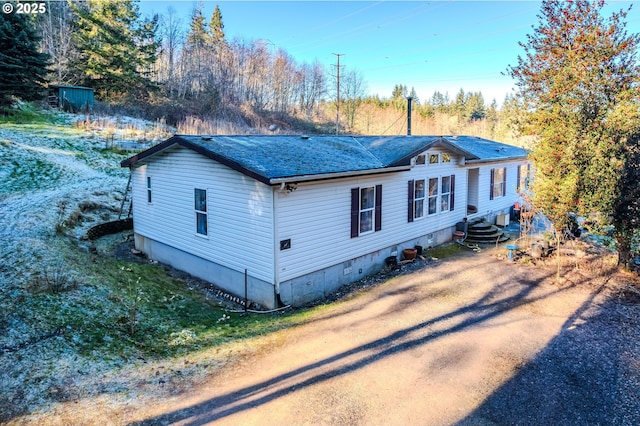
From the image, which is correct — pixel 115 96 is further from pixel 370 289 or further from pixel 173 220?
pixel 370 289

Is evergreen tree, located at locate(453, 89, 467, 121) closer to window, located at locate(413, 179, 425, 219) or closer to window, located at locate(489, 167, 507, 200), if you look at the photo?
window, located at locate(489, 167, 507, 200)

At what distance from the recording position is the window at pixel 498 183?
19.1 meters

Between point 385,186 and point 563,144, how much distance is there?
527 cm

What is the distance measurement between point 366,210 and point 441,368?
597cm

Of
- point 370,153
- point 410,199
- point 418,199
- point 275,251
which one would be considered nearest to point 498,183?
point 418,199

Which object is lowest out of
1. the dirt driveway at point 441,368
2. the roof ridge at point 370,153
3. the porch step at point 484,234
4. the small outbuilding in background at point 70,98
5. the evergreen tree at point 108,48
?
the dirt driveway at point 441,368

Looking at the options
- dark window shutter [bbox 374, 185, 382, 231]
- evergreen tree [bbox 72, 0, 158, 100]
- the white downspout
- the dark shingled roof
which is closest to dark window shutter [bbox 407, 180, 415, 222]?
the dark shingled roof

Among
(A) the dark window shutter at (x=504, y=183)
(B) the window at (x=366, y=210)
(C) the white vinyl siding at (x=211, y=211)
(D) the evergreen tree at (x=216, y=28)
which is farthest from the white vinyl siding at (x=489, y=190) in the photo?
(D) the evergreen tree at (x=216, y=28)

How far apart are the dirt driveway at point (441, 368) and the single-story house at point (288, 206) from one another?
5.64 ft

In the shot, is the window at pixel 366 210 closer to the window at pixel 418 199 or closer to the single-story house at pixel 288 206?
the single-story house at pixel 288 206

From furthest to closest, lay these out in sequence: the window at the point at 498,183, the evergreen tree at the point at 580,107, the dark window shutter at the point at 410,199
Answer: the window at the point at 498,183, the dark window shutter at the point at 410,199, the evergreen tree at the point at 580,107

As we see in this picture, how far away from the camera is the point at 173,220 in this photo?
40.8ft

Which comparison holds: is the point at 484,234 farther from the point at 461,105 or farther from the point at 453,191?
the point at 461,105

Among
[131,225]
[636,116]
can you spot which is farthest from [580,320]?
[131,225]
